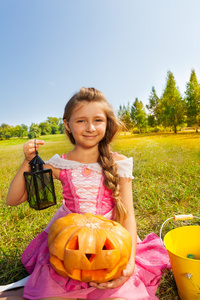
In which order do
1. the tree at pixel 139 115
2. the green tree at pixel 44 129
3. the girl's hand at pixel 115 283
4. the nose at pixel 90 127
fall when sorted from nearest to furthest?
the girl's hand at pixel 115 283
the nose at pixel 90 127
the green tree at pixel 44 129
the tree at pixel 139 115

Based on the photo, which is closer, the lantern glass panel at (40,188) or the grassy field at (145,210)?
the lantern glass panel at (40,188)

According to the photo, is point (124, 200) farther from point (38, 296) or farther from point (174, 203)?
point (174, 203)

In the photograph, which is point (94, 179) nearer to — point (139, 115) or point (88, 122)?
point (88, 122)

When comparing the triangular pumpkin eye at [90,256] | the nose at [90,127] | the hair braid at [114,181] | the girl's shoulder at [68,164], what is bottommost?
the triangular pumpkin eye at [90,256]

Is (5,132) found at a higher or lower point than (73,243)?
higher

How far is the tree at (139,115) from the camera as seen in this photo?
58.5 feet

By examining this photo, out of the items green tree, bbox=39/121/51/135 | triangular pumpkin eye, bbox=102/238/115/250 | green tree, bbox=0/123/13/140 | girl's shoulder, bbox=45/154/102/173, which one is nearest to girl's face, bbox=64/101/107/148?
girl's shoulder, bbox=45/154/102/173

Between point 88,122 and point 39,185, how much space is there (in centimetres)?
60

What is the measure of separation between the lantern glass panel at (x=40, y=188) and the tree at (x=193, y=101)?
1351cm

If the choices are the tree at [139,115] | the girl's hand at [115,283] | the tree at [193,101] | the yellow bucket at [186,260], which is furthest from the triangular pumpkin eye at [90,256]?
the tree at [139,115]

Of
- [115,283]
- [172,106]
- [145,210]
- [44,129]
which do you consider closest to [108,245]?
[115,283]

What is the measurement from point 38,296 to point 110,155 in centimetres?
111

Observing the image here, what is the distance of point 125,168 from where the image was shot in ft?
6.28

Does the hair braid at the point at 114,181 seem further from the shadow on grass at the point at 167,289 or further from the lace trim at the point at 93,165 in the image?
the shadow on grass at the point at 167,289
